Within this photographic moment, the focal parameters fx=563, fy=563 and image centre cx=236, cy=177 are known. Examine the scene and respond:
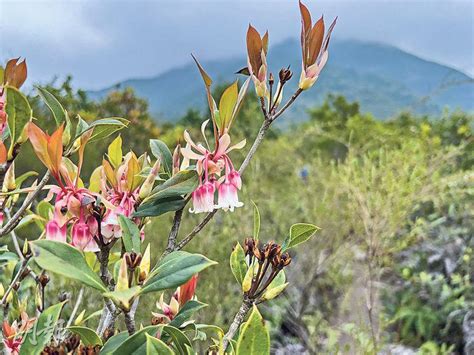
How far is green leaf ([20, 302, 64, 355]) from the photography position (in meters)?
0.45

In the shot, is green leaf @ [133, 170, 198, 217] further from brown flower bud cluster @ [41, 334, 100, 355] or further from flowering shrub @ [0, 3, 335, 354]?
brown flower bud cluster @ [41, 334, 100, 355]

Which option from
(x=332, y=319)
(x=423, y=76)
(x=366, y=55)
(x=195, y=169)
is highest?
(x=366, y=55)

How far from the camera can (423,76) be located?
1291 inches

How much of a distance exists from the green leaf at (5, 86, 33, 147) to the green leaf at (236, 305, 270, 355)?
280 millimetres

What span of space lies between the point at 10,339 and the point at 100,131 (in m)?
0.23

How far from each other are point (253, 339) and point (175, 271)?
0.08 metres

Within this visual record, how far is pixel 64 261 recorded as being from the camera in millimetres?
408

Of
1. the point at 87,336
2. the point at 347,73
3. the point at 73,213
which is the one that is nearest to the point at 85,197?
the point at 73,213

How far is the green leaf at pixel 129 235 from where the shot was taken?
1.53ft

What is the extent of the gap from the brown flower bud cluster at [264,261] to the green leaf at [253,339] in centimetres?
10

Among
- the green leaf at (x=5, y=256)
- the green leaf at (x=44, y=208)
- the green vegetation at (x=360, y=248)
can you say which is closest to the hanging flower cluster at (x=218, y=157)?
the green leaf at (x=44, y=208)

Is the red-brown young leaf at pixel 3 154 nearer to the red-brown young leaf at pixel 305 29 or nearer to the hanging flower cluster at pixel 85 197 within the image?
the hanging flower cluster at pixel 85 197

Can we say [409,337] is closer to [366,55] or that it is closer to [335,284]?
[335,284]

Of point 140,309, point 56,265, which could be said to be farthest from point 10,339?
point 140,309
